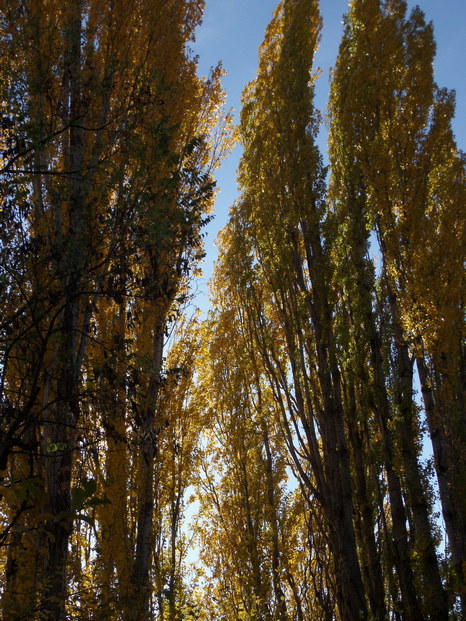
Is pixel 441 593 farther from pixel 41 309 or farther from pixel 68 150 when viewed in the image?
pixel 68 150

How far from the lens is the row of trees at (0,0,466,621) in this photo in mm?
6129

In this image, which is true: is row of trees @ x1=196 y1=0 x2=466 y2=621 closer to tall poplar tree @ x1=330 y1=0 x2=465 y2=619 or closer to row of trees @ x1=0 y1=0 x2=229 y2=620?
tall poplar tree @ x1=330 y1=0 x2=465 y2=619

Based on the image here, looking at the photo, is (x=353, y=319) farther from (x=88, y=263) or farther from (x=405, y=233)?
(x=88, y=263)

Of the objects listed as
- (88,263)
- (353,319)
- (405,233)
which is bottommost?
(88,263)

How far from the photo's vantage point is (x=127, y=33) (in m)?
7.80

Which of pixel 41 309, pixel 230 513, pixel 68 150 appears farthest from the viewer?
pixel 230 513

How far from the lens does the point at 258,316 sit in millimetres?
10695

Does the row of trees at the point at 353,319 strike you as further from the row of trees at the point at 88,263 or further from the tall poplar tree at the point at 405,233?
the row of trees at the point at 88,263

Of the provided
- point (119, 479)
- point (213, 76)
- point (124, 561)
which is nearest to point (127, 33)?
point (213, 76)

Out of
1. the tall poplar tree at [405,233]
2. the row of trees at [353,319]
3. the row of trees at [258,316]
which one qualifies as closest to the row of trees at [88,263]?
the row of trees at [258,316]

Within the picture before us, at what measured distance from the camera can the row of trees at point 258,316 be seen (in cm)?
613

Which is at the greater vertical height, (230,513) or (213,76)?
(213,76)

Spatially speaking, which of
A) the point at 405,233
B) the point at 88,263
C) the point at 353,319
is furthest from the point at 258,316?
the point at 88,263

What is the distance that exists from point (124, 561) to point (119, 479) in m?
1.11
